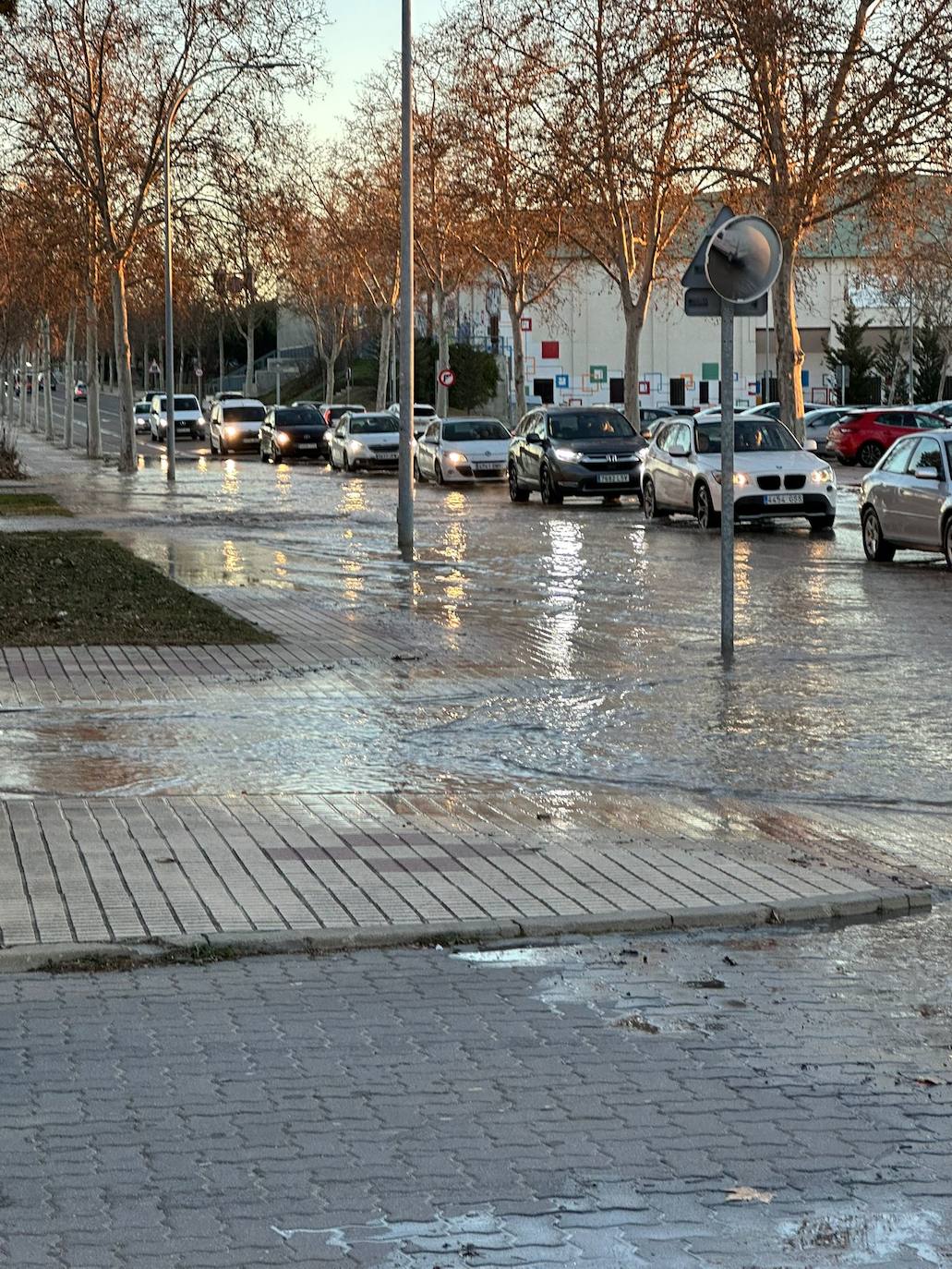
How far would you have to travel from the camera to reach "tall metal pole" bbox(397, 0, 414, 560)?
76.2ft

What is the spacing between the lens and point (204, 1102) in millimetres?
4852

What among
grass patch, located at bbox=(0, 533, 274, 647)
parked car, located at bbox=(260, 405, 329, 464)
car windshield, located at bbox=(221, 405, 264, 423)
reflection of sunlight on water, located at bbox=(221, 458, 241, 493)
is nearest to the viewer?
grass patch, located at bbox=(0, 533, 274, 647)

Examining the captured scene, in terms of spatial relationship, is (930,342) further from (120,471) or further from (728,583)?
(728,583)

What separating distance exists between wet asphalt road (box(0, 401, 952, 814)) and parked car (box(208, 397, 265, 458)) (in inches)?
1832

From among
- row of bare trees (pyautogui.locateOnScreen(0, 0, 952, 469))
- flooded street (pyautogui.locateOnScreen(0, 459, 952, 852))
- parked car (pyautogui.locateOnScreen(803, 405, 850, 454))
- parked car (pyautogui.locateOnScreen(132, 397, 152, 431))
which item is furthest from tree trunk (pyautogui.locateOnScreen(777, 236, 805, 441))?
parked car (pyautogui.locateOnScreen(132, 397, 152, 431))

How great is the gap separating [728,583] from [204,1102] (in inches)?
362

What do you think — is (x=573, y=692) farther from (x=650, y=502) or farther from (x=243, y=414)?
(x=243, y=414)

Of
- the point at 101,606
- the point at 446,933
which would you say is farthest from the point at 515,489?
the point at 446,933

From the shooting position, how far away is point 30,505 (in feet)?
113

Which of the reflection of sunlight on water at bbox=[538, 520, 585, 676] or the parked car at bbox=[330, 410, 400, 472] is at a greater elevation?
the parked car at bbox=[330, 410, 400, 472]

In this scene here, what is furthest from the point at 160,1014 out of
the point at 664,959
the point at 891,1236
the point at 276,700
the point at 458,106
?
the point at 458,106

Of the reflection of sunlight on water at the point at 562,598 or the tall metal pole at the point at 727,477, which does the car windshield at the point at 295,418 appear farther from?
the tall metal pole at the point at 727,477

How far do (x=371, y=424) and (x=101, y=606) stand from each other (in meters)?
38.6

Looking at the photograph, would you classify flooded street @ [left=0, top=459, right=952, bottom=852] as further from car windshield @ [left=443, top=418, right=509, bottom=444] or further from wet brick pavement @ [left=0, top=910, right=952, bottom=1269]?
car windshield @ [left=443, top=418, right=509, bottom=444]
